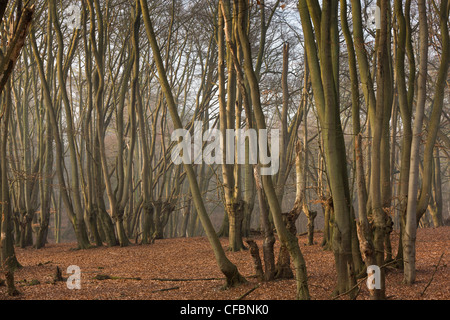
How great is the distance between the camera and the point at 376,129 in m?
5.67

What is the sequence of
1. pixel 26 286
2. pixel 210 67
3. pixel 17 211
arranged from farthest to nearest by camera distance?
1. pixel 210 67
2. pixel 17 211
3. pixel 26 286

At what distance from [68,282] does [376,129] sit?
15.3 feet

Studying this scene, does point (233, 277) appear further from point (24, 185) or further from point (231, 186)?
point (24, 185)

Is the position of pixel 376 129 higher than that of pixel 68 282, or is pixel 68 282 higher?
pixel 376 129

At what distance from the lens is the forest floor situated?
564 centimetres

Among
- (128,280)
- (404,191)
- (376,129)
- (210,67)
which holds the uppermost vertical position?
(210,67)

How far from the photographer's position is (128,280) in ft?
23.0

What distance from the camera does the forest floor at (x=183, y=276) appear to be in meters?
5.64

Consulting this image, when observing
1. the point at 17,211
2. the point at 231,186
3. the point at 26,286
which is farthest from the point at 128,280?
the point at 17,211

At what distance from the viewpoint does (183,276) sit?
712 cm

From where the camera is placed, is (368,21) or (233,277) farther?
(368,21)
